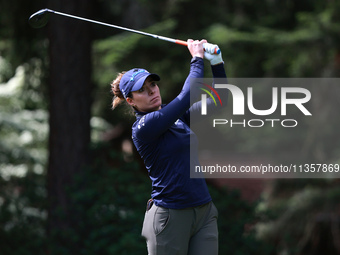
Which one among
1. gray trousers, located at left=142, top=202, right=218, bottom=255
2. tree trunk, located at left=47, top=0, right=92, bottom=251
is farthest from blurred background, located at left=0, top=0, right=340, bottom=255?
gray trousers, located at left=142, top=202, right=218, bottom=255

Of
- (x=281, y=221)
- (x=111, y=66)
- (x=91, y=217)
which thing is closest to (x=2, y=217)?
(x=91, y=217)

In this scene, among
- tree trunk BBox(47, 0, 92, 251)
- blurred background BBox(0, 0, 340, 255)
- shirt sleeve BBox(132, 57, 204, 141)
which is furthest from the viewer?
tree trunk BBox(47, 0, 92, 251)

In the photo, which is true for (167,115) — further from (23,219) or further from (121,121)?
(121,121)

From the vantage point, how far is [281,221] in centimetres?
746

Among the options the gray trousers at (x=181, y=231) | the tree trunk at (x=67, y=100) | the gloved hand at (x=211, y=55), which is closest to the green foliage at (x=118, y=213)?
the tree trunk at (x=67, y=100)

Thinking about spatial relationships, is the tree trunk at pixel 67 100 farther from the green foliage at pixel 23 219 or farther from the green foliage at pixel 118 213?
the green foliage at pixel 118 213

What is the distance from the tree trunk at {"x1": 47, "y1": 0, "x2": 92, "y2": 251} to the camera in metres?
6.04

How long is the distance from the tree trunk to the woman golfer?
3.01 metres

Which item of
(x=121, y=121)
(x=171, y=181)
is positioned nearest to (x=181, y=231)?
(x=171, y=181)

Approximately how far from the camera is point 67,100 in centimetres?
611

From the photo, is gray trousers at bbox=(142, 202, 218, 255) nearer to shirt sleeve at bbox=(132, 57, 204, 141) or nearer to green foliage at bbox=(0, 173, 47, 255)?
shirt sleeve at bbox=(132, 57, 204, 141)

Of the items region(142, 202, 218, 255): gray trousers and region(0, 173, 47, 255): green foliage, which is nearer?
region(142, 202, 218, 255): gray trousers

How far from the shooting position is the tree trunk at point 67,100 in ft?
19.8

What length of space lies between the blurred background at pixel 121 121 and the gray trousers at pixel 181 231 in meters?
1.63
